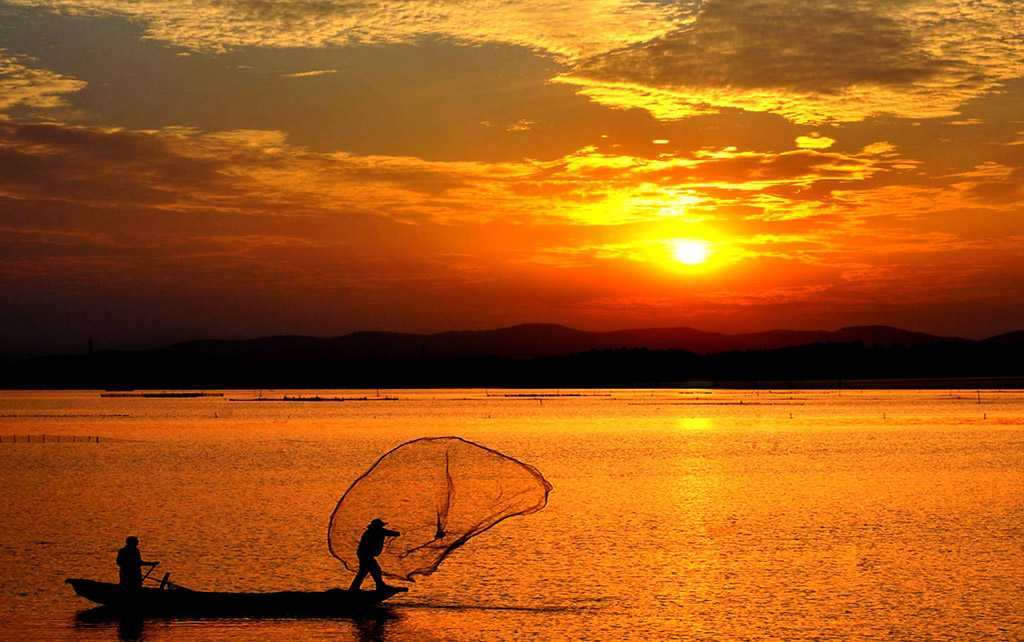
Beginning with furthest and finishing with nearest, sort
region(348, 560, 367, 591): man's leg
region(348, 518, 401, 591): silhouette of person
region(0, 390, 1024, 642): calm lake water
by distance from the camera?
region(348, 560, 367, 591): man's leg < region(348, 518, 401, 591): silhouette of person < region(0, 390, 1024, 642): calm lake water

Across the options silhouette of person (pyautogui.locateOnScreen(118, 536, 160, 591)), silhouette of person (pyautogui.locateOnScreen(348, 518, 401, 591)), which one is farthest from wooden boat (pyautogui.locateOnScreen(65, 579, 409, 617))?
silhouette of person (pyautogui.locateOnScreen(348, 518, 401, 591))

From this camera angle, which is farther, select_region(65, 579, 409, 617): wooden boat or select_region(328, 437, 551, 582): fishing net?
select_region(65, 579, 409, 617): wooden boat

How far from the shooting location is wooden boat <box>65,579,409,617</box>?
23938 millimetres

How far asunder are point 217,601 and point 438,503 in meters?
5.02

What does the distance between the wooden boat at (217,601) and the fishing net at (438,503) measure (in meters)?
0.80

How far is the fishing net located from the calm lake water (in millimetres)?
1350

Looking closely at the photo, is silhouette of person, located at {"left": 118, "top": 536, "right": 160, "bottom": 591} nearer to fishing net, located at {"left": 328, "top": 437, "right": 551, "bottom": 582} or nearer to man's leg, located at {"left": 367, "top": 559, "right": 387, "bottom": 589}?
fishing net, located at {"left": 328, "top": 437, "right": 551, "bottom": 582}

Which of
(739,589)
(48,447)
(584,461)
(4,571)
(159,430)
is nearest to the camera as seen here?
(739,589)

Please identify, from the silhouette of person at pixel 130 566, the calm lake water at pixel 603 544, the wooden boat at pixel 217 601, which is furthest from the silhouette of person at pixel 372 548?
the silhouette of person at pixel 130 566

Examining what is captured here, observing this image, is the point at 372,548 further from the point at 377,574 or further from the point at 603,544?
the point at 603,544

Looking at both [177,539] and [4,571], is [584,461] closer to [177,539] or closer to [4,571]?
[177,539]

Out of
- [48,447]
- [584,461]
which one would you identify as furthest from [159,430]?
[584,461]

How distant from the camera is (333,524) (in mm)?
25141

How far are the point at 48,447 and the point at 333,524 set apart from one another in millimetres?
67485
